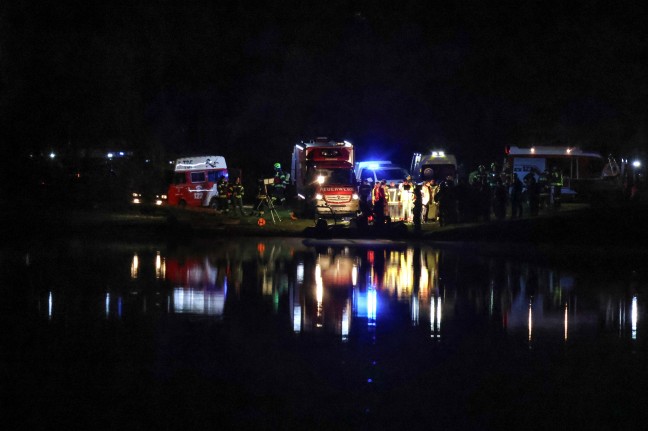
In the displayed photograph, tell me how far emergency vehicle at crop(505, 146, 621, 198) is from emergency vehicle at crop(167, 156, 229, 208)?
42.5 ft

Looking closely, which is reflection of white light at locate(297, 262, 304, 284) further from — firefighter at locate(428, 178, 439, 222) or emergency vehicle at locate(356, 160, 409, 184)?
emergency vehicle at locate(356, 160, 409, 184)

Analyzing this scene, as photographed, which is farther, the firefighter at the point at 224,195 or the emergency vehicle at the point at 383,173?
the emergency vehicle at the point at 383,173

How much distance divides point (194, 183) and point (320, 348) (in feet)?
105

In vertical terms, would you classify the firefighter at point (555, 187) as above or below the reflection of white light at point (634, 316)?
above

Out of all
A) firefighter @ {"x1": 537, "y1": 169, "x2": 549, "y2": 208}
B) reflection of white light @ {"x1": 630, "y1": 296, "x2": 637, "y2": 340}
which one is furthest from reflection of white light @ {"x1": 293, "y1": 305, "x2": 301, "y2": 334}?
firefighter @ {"x1": 537, "y1": 169, "x2": 549, "y2": 208}

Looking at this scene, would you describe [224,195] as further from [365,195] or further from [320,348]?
[320,348]

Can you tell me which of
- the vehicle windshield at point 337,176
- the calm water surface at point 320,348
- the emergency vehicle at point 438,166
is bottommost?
the calm water surface at point 320,348

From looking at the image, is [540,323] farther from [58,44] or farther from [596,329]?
[58,44]

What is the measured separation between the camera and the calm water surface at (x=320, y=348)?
319 inches

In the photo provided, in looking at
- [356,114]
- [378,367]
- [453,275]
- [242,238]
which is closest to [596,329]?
[378,367]

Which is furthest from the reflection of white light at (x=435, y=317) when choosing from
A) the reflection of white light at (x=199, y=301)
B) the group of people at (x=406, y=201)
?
the group of people at (x=406, y=201)

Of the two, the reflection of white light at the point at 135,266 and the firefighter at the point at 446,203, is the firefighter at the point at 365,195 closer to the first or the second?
the firefighter at the point at 446,203

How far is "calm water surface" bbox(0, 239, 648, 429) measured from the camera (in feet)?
26.6

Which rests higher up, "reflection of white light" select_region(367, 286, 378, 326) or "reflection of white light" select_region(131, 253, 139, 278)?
"reflection of white light" select_region(131, 253, 139, 278)
